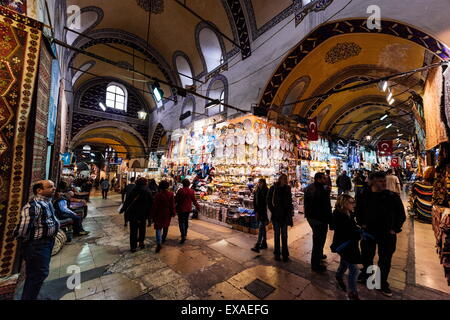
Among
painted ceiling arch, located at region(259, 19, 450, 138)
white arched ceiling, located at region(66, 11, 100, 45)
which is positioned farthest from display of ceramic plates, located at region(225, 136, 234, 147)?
white arched ceiling, located at region(66, 11, 100, 45)

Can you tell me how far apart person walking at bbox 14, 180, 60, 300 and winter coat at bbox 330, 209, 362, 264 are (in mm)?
3627

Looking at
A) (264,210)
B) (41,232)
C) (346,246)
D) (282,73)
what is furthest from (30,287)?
(282,73)

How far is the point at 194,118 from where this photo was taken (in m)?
10.3

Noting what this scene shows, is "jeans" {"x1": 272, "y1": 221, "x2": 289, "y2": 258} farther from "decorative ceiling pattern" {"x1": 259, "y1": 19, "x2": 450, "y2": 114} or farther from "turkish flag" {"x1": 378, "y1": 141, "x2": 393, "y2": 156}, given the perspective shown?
"turkish flag" {"x1": 378, "y1": 141, "x2": 393, "y2": 156}

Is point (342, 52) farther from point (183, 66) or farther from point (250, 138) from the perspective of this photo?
point (183, 66)

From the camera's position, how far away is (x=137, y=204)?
364cm

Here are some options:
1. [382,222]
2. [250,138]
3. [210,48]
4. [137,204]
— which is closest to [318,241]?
[382,222]

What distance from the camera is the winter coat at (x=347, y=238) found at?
2.16 meters

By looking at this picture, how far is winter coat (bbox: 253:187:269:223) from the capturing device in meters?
3.68

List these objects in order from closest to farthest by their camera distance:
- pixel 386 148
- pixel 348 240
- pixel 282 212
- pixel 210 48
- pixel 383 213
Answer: pixel 348 240 < pixel 383 213 < pixel 282 212 < pixel 210 48 < pixel 386 148

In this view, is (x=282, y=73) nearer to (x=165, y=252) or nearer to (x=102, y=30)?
(x=165, y=252)

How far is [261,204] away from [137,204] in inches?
107

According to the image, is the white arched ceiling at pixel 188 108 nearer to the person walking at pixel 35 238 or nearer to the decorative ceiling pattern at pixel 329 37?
the decorative ceiling pattern at pixel 329 37

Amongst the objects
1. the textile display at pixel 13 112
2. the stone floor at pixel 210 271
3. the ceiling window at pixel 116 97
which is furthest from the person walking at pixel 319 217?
the ceiling window at pixel 116 97
